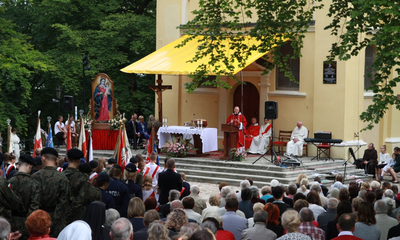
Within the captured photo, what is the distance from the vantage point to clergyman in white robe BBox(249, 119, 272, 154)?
20.6m

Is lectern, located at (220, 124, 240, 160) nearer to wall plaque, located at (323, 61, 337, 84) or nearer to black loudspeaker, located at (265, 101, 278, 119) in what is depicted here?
black loudspeaker, located at (265, 101, 278, 119)

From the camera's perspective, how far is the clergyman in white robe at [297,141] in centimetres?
1977

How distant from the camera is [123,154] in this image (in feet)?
46.9

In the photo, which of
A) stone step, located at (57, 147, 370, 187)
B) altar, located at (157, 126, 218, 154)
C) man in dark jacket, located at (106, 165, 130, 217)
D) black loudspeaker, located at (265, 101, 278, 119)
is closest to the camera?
man in dark jacket, located at (106, 165, 130, 217)

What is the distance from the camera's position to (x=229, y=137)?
1873 centimetres

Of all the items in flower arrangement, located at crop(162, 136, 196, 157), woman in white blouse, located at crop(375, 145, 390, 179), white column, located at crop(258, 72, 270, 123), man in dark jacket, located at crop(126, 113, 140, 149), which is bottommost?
woman in white blouse, located at crop(375, 145, 390, 179)

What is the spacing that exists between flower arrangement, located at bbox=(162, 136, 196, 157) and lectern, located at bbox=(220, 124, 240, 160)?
1298 millimetres

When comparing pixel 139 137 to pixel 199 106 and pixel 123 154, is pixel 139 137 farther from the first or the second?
pixel 123 154

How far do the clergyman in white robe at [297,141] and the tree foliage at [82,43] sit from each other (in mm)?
9808

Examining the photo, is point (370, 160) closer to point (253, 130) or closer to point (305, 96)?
point (305, 96)

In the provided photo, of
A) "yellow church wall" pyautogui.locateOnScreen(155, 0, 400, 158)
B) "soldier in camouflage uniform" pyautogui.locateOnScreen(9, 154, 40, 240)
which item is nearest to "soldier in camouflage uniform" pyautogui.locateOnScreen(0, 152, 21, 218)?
"soldier in camouflage uniform" pyautogui.locateOnScreen(9, 154, 40, 240)

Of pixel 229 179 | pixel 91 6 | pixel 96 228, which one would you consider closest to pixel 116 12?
pixel 91 6

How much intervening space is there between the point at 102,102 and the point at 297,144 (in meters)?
7.49

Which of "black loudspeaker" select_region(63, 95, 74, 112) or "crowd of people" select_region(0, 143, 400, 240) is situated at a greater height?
"black loudspeaker" select_region(63, 95, 74, 112)
